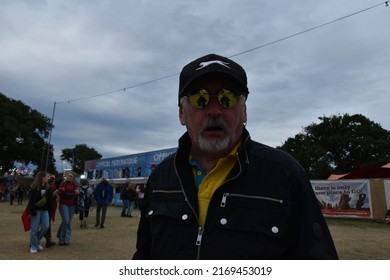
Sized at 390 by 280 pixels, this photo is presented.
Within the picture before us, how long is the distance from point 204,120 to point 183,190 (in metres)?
0.42

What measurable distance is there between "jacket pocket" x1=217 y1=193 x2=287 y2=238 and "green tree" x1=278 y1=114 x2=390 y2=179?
4804 cm

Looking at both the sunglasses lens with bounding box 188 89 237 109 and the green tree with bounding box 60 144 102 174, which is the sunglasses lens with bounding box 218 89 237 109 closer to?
the sunglasses lens with bounding box 188 89 237 109

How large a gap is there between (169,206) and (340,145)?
180ft

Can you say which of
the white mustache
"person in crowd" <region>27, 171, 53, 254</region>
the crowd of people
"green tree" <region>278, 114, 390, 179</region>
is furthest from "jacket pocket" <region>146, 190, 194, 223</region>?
"green tree" <region>278, 114, 390, 179</region>

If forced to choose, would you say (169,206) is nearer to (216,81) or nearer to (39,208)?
(216,81)

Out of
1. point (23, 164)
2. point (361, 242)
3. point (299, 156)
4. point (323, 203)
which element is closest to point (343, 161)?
point (299, 156)

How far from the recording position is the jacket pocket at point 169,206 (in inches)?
67.9

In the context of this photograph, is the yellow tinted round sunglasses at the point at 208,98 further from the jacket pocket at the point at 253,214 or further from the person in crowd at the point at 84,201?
the person in crowd at the point at 84,201

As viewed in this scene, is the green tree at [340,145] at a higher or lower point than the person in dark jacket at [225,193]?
higher

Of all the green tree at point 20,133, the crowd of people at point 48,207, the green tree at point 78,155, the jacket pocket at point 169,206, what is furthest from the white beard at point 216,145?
the green tree at point 78,155

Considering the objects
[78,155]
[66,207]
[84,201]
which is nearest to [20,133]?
[84,201]

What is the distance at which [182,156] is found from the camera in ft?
6.61

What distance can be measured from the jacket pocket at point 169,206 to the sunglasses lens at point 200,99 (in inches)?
20.1
